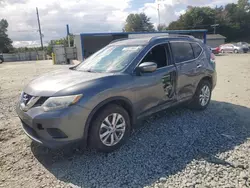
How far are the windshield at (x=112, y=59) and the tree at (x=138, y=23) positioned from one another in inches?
3005

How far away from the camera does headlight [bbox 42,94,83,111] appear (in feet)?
9.16

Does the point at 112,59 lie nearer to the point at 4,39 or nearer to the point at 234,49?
the point at 234,49

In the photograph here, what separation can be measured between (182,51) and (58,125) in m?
3.08

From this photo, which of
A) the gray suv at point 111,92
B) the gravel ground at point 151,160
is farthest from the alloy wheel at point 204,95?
the gravel ground at point 151,160

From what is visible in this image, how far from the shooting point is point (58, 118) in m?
2.74

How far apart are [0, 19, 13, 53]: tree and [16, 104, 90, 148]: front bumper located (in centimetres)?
6744

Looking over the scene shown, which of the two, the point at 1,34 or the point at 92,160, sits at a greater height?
the point at 1,34

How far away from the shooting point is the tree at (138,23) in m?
78.4

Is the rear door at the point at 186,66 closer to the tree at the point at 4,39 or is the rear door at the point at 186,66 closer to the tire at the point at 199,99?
the tire at the point at 199,99

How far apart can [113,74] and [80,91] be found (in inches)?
27.1

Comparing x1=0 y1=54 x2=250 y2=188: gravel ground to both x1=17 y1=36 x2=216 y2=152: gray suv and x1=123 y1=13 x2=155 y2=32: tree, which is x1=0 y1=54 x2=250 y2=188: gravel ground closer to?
x1=17 y1=36 x2=216 y2=152: gray suv

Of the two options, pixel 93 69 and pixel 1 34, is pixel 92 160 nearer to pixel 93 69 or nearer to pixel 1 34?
pixel 93 69

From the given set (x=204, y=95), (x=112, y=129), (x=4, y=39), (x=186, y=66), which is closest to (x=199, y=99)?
(x=204, y=95)

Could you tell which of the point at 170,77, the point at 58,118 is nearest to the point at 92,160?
the point at 58,118
